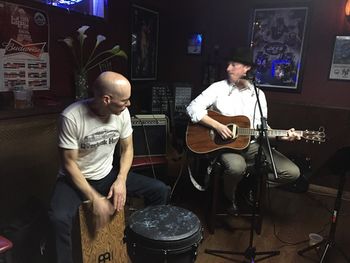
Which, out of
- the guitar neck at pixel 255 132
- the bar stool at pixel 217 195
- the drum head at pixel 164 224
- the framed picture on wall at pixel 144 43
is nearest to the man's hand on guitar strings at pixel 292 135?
the guitar neck at pixel 255 132

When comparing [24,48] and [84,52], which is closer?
[24,48]

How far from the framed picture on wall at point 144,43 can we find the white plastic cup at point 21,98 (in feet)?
4.59

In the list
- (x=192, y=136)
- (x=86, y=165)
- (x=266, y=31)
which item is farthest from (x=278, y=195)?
(x=86, y=165)

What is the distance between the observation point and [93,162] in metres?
1.84

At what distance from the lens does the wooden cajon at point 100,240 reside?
1675 millimetres

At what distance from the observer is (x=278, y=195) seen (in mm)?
3215

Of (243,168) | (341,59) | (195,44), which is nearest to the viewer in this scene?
(243,168)

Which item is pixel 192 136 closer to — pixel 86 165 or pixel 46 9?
pixel 86 165

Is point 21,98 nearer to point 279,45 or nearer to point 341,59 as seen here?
point 279,45

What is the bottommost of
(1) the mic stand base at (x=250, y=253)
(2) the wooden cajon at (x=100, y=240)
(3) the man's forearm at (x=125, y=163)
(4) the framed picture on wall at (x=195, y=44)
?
(1) the mic stand base at (x=250, y=253)

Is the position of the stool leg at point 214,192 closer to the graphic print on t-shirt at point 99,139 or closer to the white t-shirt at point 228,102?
the white t-shirt at point 228,102

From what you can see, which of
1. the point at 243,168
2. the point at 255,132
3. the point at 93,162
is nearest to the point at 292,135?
the point at 255,132

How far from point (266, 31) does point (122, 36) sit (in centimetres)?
152

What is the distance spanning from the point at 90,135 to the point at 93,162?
18 cm
